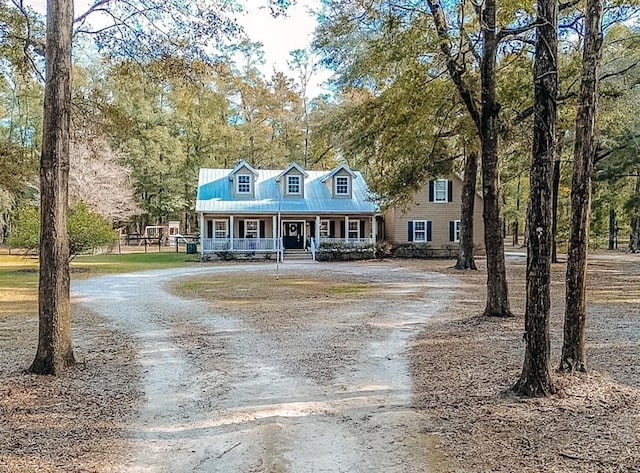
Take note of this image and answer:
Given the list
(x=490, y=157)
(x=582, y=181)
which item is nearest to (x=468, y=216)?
(x=490, y=157)

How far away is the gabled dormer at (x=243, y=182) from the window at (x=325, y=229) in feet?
13.2

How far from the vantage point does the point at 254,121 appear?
138 ft

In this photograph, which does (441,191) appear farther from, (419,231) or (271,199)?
(271,199)

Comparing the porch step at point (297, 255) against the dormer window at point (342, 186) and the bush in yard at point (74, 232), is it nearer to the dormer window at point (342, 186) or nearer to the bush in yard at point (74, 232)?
the dormer window at point (342, 186)

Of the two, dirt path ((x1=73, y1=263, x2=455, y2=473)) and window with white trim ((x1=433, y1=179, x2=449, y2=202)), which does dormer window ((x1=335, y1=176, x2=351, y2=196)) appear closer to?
window with white trim ((x1=433, y1=179, x2=449, y2=202))

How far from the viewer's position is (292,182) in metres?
29.5

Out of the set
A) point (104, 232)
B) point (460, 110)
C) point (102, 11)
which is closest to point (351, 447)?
point (102, 11)

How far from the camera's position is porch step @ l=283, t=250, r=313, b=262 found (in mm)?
27375

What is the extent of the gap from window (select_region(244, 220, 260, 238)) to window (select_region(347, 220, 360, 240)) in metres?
5.03

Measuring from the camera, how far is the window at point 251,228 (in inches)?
1139

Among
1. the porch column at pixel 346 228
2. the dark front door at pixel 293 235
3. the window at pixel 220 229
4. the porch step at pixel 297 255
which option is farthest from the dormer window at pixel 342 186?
the window at pixel 220 229

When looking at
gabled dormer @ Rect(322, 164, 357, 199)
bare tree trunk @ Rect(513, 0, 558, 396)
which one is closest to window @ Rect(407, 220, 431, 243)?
gabled dormer @ Rect(322, 164, 357, 199)

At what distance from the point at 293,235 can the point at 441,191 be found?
845 centimetres

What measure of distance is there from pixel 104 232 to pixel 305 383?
17.6m
